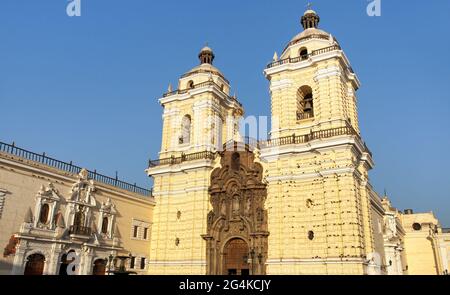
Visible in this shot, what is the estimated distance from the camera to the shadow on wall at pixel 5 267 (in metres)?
22.5

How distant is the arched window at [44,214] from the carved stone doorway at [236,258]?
13.4m

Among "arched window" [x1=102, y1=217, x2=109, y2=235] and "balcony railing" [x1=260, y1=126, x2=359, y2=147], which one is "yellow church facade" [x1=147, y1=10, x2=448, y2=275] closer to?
"balcony railing" [x1=260, y1=126, x2=359, y2=147]

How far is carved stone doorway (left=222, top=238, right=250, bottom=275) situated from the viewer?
29.5 m

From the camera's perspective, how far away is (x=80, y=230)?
27.3 m

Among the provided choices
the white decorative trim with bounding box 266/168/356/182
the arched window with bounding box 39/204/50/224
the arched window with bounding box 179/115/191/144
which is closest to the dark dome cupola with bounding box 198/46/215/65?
the arched window with bounding box 179/115/191/144

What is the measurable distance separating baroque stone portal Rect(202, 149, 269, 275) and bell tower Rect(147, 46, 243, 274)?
96 cm

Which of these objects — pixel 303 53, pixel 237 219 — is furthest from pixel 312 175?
pixel 303 53

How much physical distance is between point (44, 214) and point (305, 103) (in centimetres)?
2157

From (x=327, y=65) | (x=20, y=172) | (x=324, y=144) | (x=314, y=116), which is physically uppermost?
(x=327, y=65)

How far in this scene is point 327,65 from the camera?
2930 cm
